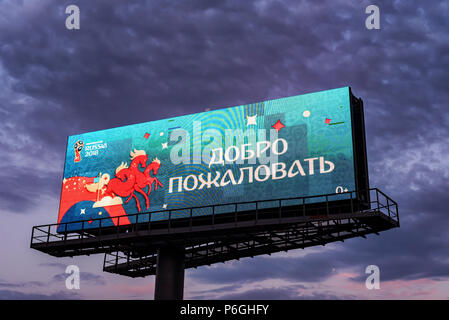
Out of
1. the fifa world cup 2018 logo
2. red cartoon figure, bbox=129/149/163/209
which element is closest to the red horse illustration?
red cartoon figure, bbox=129/149/163/209

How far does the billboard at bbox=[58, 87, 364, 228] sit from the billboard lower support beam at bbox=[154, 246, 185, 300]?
258 cm

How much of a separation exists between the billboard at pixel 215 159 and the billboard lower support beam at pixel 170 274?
2.58 metres

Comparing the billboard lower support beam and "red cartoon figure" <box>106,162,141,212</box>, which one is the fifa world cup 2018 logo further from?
the billboard lower support beam

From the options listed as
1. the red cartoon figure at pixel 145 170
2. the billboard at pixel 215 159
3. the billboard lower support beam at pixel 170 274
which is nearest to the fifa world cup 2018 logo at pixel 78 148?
the billboard at pixel 215 159

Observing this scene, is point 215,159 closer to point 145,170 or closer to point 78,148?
point 145,170

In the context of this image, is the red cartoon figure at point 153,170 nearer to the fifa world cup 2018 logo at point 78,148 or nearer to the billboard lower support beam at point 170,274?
the billboard lower support beam at point 170,274

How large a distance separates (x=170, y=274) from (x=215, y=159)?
7.65 m

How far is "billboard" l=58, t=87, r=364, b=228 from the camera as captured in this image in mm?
32281

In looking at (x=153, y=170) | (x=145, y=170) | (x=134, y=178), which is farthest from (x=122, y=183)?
(x=153, y=170)
